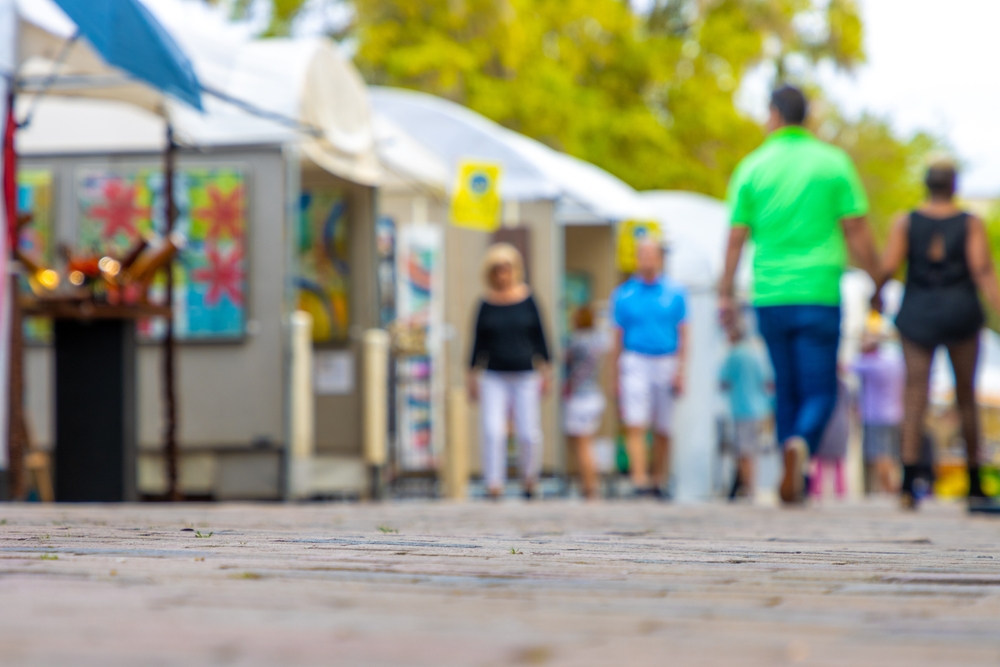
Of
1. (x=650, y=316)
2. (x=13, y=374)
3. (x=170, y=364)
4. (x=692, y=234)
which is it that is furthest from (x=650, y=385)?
(x=692, y=234)

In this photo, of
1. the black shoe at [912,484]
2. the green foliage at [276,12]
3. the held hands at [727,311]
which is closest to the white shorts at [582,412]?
the held hands at [727,311]

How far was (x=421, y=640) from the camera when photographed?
2348 millimetres

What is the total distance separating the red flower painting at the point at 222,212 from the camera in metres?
12.0

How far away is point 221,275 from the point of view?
474 inches

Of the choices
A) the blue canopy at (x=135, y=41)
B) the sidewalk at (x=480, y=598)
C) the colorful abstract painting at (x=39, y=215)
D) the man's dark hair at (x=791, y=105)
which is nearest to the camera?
the sidewalk at (x=480, y=598)

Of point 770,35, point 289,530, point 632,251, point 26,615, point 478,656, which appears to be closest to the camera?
point 478,656

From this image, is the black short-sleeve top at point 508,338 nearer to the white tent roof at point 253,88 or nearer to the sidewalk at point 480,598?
the white tent roof at point 253,88

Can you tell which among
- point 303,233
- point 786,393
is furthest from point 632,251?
point 786,393

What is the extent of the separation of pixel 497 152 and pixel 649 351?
325 centimetres

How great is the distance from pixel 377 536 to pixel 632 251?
1199 cm

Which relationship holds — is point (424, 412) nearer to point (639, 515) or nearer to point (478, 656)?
point (639, 515)

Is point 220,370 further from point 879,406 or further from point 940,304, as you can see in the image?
point 879,406

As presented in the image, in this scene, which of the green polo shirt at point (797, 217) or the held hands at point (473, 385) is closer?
the green polo shirt at point (797, 217)

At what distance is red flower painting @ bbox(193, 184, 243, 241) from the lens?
1196 cm
